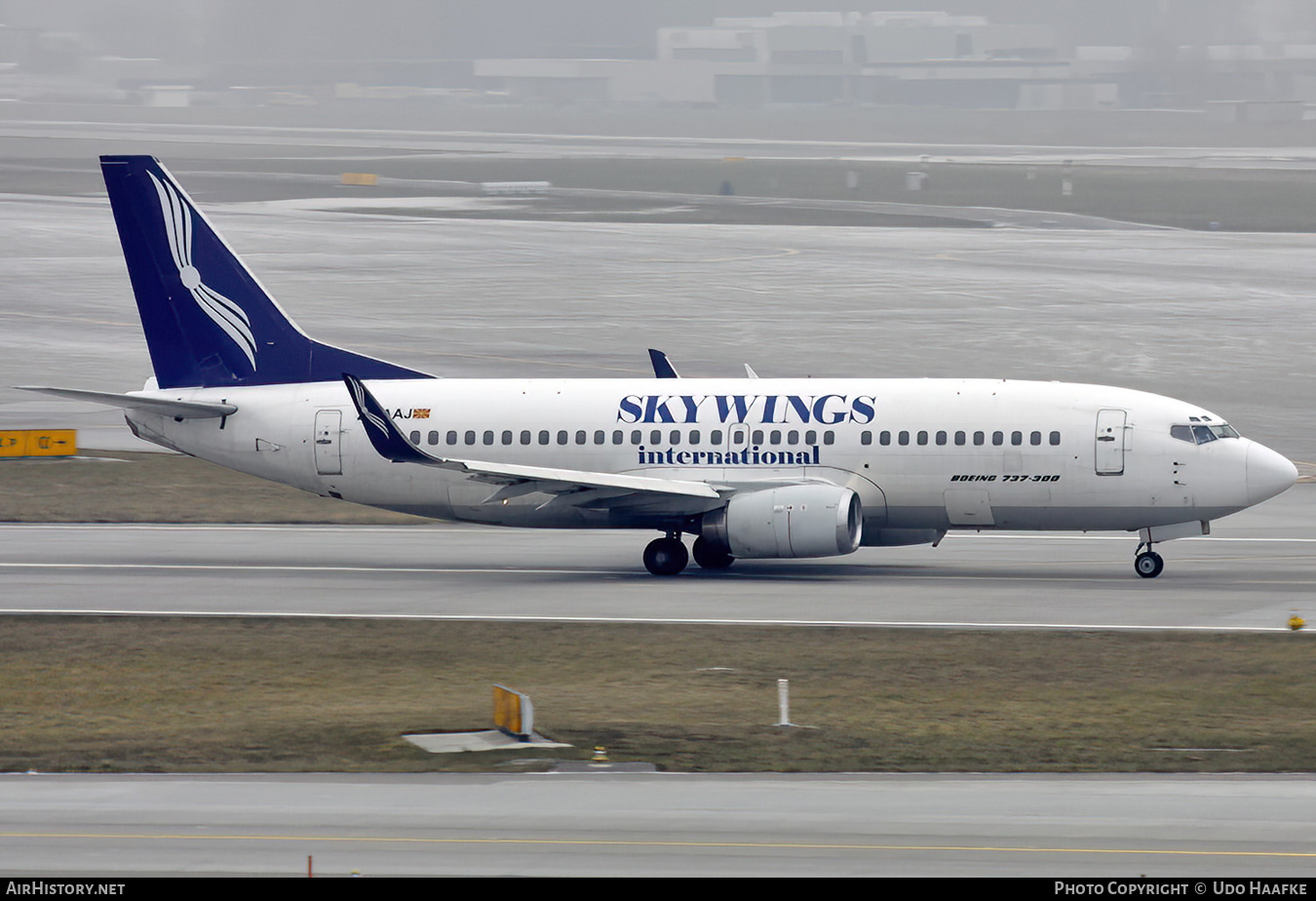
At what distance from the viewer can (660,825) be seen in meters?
19.9

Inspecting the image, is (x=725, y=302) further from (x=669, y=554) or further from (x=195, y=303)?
(x=669, y=554)

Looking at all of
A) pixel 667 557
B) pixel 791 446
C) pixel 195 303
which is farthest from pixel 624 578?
pixel 195 303

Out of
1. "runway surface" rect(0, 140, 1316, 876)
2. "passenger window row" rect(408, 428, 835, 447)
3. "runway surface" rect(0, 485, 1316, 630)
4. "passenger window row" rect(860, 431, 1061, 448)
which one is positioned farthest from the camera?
"passenger window row" rect(408, 428, 835, 447)

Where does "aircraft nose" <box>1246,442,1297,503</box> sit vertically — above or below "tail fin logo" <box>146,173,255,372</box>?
below

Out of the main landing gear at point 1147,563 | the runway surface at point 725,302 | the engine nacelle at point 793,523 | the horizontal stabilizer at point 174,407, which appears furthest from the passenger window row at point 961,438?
the runway surface at point 725,302

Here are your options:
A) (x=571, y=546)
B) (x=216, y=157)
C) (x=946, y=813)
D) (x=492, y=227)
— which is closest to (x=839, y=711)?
(x=946, y=813)

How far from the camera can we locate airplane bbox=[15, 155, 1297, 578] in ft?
129

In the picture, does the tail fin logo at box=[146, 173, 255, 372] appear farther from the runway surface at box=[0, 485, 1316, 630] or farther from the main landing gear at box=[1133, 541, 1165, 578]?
the main landing gear at box=[1133, 541, 1165, 578]

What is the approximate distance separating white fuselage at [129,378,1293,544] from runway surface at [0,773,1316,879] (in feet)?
58.6

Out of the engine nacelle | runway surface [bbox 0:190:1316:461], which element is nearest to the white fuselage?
the engine nacelle

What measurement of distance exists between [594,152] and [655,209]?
62504 mm

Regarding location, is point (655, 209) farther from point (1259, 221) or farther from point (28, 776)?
point (28, 776)

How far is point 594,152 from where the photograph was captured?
19062cm

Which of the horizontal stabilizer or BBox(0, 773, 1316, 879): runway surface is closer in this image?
BBox(0, 773, 1316, 879): runway surface
